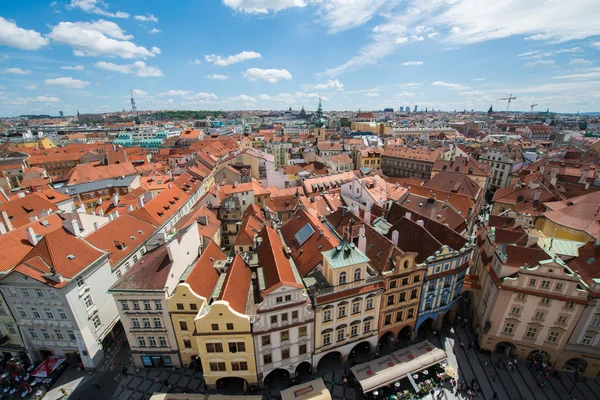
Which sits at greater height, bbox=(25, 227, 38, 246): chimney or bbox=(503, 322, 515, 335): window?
bbox=(25, 227, 38, 246): chimney

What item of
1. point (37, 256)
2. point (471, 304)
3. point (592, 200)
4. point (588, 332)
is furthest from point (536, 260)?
point (37, 256)

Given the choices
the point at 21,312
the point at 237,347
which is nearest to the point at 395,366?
the point at 237,347

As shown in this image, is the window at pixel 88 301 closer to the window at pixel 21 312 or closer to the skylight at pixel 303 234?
the window at pixel 21 312

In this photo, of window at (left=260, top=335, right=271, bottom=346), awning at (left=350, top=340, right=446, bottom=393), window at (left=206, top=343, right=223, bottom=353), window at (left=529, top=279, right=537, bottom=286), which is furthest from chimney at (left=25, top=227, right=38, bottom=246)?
window at (left=529, top=279, right=537, bottom=286)

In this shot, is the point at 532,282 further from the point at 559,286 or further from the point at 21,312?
the point at 21,312

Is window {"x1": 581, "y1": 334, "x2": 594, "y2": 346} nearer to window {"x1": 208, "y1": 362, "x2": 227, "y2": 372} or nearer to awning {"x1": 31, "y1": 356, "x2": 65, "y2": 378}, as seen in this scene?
window {"x1": 208, "y1": 362, "x2": 227, "y2": 372}

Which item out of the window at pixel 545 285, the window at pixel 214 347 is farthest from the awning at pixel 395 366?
the window at pixel 214 347

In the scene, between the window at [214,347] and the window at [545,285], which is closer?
the window at [214,347]
